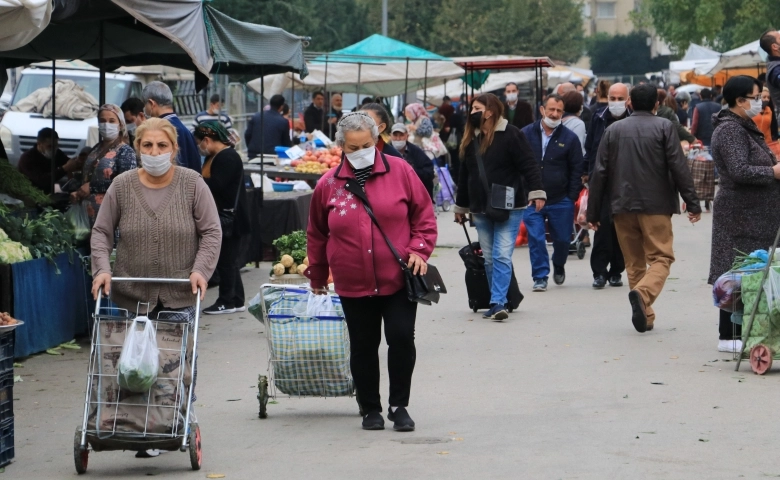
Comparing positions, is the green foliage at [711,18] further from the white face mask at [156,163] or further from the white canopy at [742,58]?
the white face mask at [156,163]

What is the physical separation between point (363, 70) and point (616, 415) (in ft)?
72.4

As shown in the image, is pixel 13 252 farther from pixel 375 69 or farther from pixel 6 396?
pixel 375 69

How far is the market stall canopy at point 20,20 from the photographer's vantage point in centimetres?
773

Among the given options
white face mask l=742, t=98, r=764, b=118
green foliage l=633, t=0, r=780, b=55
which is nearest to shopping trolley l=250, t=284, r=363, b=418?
white face mask l=742, t=98, r=764, b=118

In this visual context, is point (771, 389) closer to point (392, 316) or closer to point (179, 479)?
point (392, 316)

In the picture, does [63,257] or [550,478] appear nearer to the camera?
[550,478]

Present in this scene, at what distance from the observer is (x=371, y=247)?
687 cm

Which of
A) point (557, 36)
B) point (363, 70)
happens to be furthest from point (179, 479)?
point (557, 36)

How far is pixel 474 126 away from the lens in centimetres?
1116

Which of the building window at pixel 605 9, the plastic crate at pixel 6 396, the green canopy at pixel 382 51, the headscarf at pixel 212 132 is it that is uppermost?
the building window at pixel 605 9

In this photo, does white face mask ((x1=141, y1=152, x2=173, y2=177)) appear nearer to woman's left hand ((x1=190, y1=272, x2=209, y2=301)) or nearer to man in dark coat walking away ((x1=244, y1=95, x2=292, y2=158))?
woman's left hand ((x1=190, y1=272, x2=209, y2=301))

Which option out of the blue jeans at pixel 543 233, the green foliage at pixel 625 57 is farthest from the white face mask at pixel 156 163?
the green foliage at pixel 625 57

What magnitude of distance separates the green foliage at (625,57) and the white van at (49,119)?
70361 millimetres

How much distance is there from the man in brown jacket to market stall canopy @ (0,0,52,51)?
4.59 m
